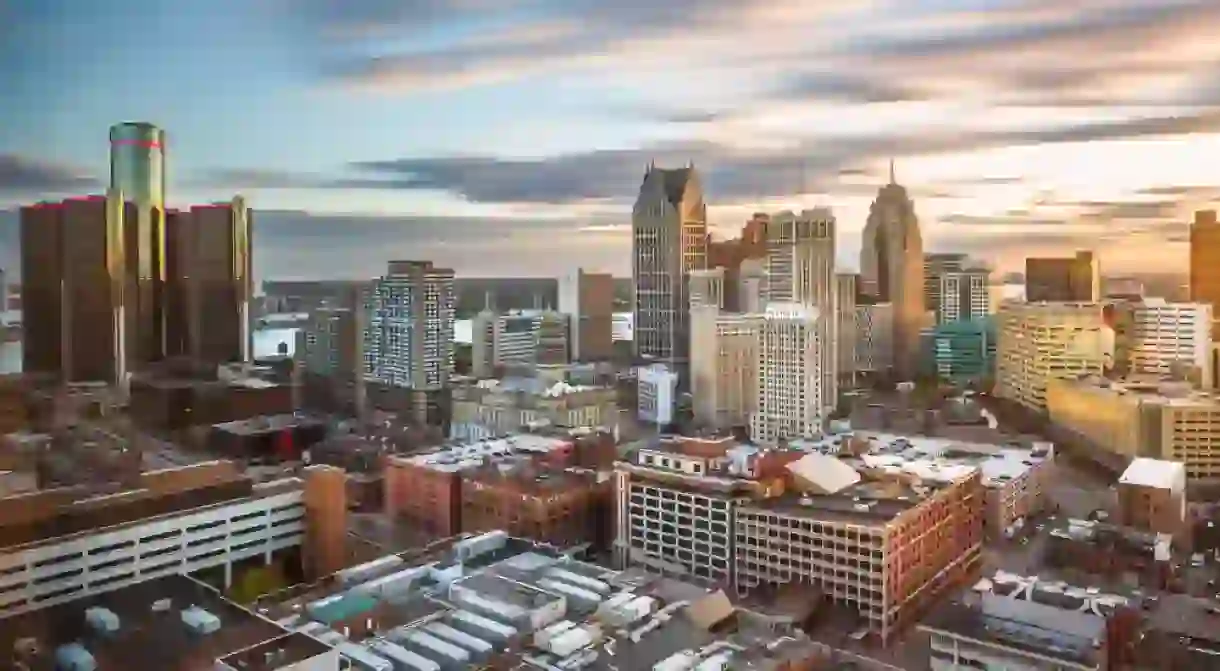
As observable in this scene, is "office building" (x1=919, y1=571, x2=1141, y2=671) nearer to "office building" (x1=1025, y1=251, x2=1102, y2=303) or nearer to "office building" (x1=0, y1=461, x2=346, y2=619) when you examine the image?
"office building" (x1=1025, y1=251, x2=1102, y2=303)

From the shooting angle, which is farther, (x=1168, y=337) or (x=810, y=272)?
(x=810, y=272)

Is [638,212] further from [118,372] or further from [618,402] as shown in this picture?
[118,372]

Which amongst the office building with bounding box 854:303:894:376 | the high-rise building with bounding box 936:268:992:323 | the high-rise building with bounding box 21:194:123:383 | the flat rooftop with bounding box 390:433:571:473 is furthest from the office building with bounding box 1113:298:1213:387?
the high-rise building with bounding box 21:194:123:383

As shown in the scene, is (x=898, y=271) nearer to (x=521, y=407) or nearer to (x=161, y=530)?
(x=521, y=407)

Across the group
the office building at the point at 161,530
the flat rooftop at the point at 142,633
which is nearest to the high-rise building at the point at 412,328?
the office building at the point at 161,530

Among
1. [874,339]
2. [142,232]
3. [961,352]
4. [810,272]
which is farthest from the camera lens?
[810,272]

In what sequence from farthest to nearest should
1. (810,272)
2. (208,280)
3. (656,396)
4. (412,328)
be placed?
(810,272)
(656,396)
(412,328)
(208,280)

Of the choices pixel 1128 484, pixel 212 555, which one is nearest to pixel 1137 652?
pixel 1128 484

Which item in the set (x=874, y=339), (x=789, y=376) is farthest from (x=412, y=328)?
(x=874, y=339)
